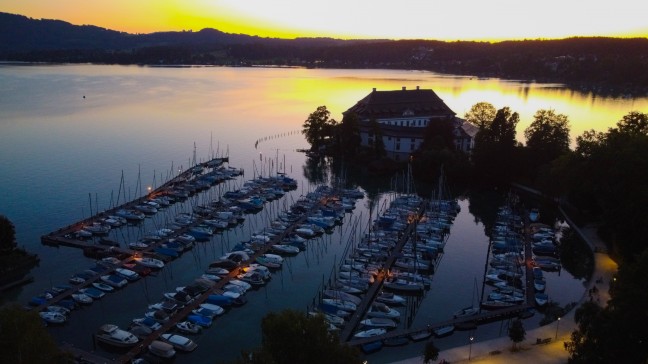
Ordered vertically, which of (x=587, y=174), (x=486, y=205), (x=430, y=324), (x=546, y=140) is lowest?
(x=430, y=324)

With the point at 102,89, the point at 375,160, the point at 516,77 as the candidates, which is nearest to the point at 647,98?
the point at 516,77

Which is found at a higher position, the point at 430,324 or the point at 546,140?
the point at 546,140

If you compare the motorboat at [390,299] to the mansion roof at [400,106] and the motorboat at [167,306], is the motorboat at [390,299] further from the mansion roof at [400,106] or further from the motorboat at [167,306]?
the mansion roof at [400,106]

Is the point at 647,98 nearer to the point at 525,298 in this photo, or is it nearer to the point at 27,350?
the point at 525,298

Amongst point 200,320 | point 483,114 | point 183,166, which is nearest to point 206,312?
point 200,320

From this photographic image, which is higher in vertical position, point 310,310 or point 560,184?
point 560,184

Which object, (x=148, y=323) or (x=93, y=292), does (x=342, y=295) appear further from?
(x=93, y=292)

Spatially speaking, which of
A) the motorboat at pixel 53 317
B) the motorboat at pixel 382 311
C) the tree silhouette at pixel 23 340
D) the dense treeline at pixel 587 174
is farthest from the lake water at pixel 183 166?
the tree silhouette at pixel 23 340
